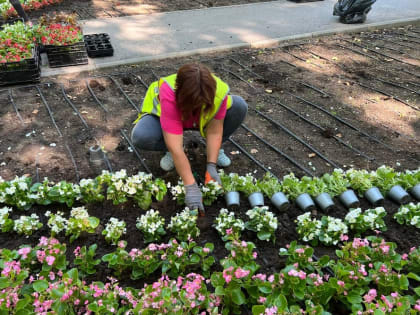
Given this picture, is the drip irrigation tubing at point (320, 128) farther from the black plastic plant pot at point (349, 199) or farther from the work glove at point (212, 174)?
the work glove at point (212, 174)

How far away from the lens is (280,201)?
9.29 ft

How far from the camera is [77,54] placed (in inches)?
208

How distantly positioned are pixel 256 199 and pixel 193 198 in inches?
17.8

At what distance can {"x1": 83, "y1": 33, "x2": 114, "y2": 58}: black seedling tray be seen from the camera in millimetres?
5527

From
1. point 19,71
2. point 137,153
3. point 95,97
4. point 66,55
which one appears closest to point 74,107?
point 95,97

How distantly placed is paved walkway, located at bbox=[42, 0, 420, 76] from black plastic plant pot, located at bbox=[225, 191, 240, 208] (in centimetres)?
331

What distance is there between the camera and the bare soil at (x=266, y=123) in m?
2.91

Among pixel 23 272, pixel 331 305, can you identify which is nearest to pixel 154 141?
pixel 23 272

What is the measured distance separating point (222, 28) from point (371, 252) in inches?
216

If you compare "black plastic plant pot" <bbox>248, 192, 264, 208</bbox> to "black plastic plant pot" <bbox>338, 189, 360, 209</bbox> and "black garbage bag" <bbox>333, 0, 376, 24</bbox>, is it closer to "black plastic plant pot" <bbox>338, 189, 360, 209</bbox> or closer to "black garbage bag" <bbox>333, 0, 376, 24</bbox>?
"black plastic plant pot" <bbox>338, 189, 360, 209</bbox>

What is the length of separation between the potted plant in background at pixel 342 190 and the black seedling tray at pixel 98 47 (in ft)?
12.4

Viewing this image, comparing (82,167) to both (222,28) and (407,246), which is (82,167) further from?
(222,28)

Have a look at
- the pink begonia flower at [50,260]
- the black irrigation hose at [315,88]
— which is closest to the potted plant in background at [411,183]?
the black irrigation hose at [315,88]

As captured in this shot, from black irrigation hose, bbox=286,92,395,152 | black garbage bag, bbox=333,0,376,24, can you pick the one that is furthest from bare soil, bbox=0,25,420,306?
black garbage bag, bbox=333,0,376,24
